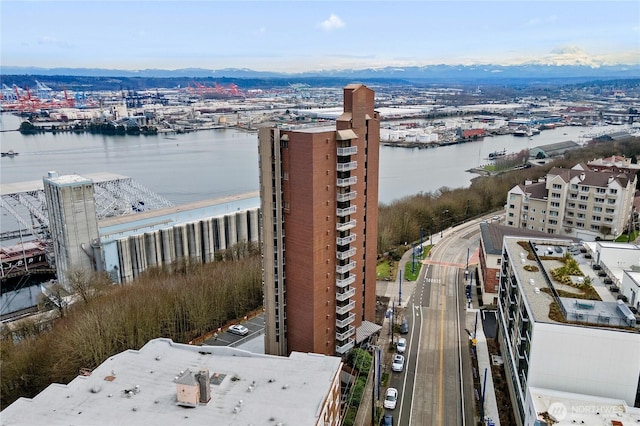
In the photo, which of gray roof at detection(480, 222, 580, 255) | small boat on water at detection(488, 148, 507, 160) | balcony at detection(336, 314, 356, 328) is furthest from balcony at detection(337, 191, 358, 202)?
small boat on water at detection(488, 148, 507, 160)

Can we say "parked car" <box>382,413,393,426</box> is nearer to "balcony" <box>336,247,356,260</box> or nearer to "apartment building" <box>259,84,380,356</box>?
"apartment building" <box>259,84,380,356</box>

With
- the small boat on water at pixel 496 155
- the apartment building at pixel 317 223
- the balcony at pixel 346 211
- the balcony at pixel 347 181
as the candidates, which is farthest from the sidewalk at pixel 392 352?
the small boat on water at pixel 496 155

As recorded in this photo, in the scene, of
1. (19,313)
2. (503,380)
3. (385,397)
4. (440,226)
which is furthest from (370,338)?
(19,313)

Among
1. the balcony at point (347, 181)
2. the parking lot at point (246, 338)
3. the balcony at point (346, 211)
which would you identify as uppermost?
the balcony at point (347, 181)

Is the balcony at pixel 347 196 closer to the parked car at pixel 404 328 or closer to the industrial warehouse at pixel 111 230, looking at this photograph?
the parked car at pixel 404 328

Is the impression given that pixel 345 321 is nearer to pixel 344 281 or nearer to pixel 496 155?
pixel 344 281

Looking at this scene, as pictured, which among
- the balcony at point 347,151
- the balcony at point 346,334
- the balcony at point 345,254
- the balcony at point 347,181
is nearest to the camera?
the balcony at point 347,151
